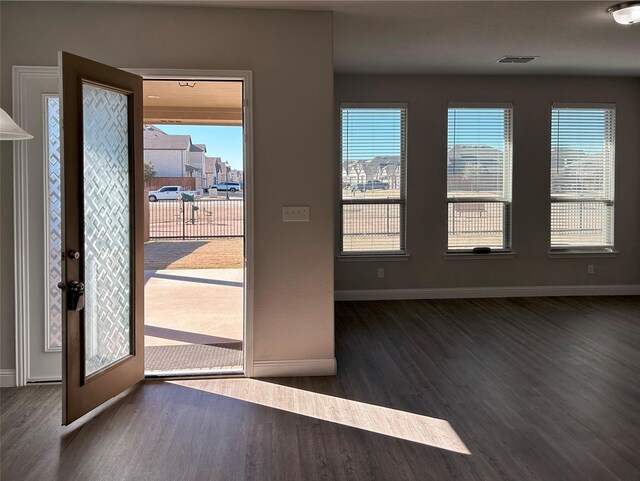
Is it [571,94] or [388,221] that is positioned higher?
[571,94]

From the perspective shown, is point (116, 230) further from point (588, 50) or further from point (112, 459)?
point (588, 50)

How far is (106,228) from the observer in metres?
3.43

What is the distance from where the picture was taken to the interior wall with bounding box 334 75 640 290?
20.7 ft

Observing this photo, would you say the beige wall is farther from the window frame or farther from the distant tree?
the distant tree

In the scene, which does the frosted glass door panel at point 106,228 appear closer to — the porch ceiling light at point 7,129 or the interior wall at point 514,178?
the porch ceiling light at point 7,129

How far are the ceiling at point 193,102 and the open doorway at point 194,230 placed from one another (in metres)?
0.01

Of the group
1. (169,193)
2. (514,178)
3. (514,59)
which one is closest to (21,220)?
(514,59)

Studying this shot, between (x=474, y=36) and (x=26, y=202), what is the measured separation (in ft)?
12.2

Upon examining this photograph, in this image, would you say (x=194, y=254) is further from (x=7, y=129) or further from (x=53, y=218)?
(x=7, y=129)

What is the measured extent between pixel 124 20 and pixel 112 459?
2.72 metres

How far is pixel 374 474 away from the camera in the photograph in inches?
98.3

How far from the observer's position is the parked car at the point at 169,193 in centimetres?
1377

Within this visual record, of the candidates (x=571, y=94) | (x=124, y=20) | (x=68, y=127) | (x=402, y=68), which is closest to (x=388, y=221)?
(x=402, y=68)

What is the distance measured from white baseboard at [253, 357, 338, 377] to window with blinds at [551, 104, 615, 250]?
3.95 meters
